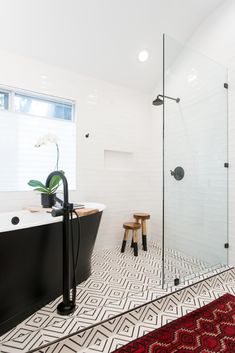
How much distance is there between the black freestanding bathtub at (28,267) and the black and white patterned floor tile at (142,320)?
0.39 m

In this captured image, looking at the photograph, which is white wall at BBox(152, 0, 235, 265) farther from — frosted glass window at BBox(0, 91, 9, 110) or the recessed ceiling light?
Result: frosted glass window at BBox(0, 91, 9, 110)

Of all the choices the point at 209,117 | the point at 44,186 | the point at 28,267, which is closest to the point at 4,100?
the point at 44,186

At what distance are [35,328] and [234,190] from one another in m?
2.52

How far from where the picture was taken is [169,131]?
2.33 metres

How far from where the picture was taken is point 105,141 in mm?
3525

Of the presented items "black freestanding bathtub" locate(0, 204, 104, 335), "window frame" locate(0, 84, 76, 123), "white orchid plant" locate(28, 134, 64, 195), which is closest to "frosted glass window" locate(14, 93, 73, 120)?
"window frame" locate(0, 84, 76, 123)

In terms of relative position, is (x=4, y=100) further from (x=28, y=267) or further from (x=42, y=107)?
(x=28, y=267)

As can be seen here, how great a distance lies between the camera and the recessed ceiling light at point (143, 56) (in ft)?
10.8

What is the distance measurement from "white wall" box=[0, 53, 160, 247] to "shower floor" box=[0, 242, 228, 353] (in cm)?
74

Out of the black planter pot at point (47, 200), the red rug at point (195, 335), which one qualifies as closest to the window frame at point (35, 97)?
the black planter pot at point (47, 200)

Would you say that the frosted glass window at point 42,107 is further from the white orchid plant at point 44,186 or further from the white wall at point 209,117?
the white wall at point 209,117

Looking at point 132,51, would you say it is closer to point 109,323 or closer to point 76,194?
point 76,194

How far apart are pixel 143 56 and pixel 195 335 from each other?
344 centimetres

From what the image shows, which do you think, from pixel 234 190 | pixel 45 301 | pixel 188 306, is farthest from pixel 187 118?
pixel 45 301
